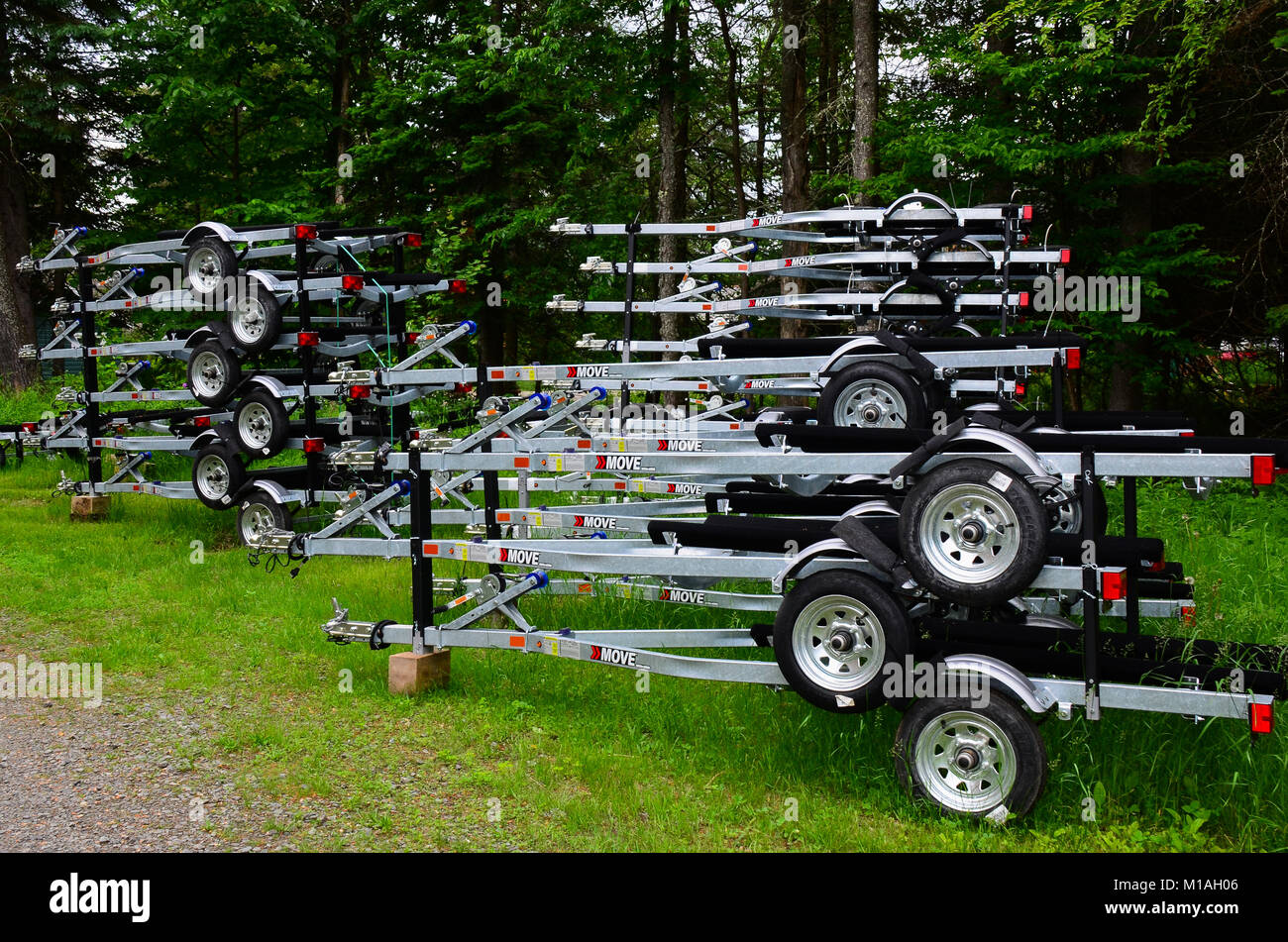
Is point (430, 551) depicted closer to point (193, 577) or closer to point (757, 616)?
point (757, 616)

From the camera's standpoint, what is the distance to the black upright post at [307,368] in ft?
39.3

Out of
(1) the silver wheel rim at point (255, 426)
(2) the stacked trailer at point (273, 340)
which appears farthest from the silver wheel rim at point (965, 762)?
(1) the silver wheel rim at point (255, 426)

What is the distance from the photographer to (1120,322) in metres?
14.6

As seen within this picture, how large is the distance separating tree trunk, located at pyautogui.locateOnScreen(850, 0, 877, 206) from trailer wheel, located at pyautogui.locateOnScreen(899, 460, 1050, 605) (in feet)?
39.8

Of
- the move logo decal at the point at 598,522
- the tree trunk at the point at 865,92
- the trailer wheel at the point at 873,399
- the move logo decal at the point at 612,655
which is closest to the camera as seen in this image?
the move logo decal at the point at 612,655

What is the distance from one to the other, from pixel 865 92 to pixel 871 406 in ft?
35.5

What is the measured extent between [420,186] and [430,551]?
752 inches

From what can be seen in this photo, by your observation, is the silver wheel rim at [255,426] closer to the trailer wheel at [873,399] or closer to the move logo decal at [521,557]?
the move logo decal at [521,557]

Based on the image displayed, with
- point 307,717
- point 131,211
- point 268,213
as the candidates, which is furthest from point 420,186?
point 307,717

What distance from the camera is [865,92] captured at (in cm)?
1689

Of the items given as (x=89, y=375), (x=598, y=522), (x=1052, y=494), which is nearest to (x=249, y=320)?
(x=89, y=375)

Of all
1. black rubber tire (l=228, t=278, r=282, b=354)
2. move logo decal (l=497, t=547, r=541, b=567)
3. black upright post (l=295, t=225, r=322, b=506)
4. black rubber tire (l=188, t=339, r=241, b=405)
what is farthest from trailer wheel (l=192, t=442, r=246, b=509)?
move logo decal (l=497, t=547, r=541, b=567)

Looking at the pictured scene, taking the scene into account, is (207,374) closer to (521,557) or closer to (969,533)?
(521,557)

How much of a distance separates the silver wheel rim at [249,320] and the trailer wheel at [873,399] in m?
7.28
